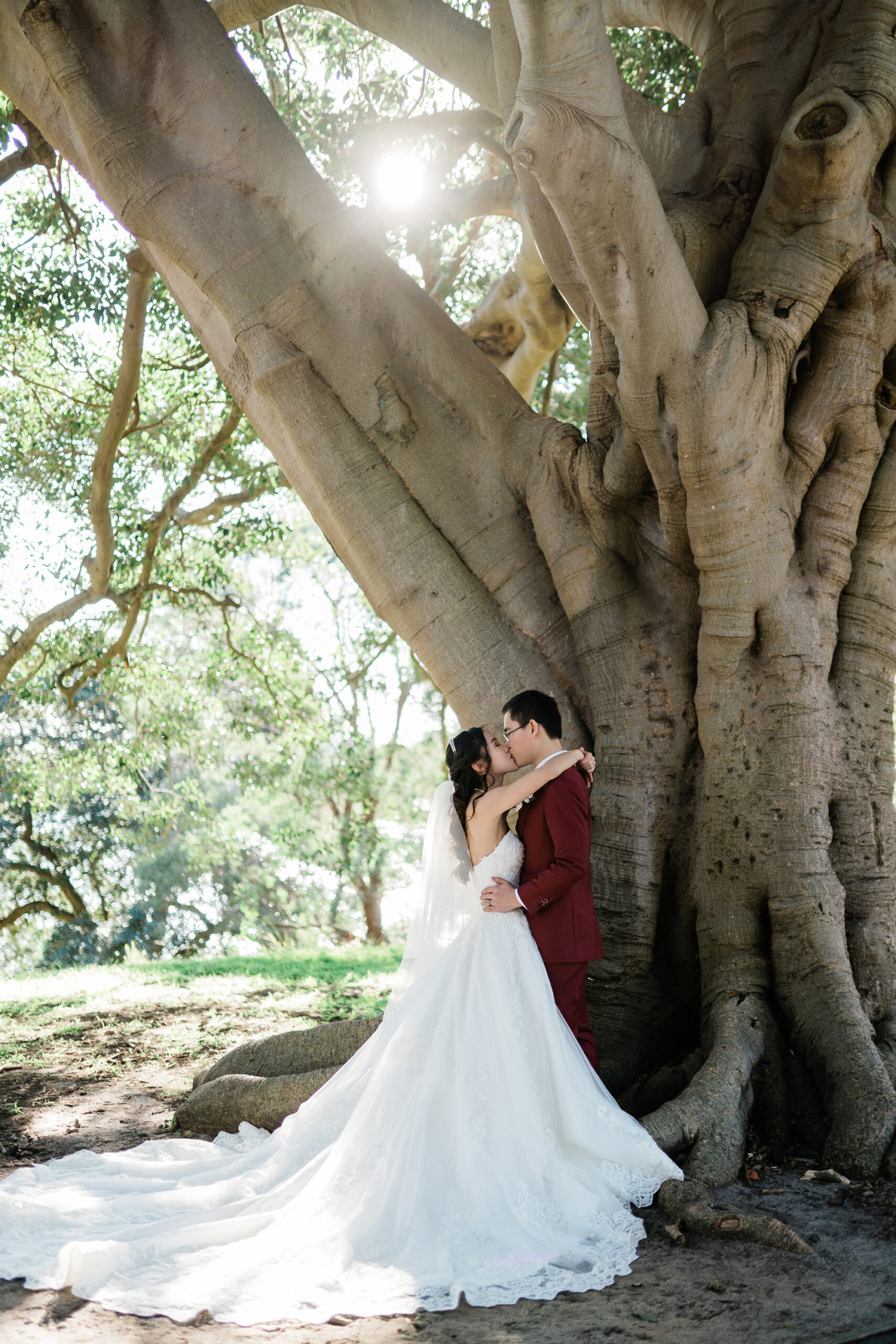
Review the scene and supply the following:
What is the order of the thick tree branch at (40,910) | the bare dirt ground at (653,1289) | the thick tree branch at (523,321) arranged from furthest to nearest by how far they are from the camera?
the thick tree branch at (40,910), the thick tree branch at (523,321), the bare dirt ground at (653,1289)

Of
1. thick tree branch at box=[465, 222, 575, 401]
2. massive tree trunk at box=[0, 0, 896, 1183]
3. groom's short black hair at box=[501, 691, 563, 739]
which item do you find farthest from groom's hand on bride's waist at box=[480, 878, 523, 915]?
thick tree branch at box=[465, 222, 575, 401]

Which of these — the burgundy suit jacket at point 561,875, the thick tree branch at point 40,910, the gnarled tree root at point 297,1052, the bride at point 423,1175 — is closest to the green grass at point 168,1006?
the gnarled tree root at point 297,1052

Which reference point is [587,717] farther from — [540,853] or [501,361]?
[501,361]

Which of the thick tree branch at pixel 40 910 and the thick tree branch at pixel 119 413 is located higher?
the thick tree branch at pixel 119 413

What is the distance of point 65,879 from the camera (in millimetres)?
18312

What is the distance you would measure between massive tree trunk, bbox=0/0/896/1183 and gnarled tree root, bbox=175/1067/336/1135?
1367 mm

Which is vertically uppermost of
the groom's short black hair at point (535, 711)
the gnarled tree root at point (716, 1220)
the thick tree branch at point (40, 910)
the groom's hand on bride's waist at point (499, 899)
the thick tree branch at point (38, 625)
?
the thick tree branch at point (38, 625)

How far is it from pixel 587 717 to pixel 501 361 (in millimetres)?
4939

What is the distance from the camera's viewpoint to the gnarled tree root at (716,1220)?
3184 mm

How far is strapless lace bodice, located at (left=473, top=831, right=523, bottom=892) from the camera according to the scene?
413 cm

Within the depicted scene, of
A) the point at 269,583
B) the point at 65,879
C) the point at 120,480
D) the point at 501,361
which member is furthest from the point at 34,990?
the point at 269,583

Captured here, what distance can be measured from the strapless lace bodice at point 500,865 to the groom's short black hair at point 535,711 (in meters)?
0.48

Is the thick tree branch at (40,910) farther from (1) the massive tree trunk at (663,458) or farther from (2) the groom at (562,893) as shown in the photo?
(2) the groom at (562,893)

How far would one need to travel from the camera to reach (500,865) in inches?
163
